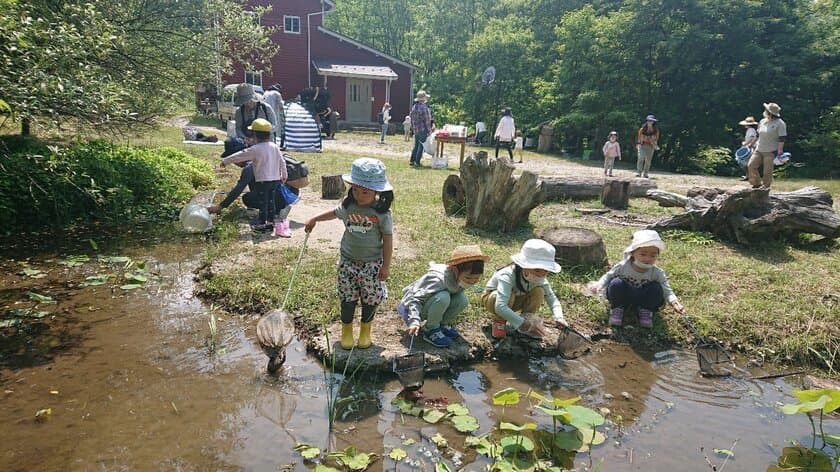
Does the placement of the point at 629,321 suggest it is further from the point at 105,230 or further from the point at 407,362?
the point at 105,230

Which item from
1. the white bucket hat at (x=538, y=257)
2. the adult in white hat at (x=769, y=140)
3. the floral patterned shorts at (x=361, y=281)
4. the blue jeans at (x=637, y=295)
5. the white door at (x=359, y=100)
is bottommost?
the blue jeans at (x=637, y=295)

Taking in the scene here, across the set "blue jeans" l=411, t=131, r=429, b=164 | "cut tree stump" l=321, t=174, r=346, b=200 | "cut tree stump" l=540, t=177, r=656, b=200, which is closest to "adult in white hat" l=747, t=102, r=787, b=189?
"cut tree stump" l=540, t=177, r=656, b=200

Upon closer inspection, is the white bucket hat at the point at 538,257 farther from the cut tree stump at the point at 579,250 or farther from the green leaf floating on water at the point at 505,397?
the cut tree stump at the point at 579,250

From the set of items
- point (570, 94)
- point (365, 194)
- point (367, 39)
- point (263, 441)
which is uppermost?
point (367, 39)

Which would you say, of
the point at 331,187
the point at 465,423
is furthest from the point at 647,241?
the point at 331,187

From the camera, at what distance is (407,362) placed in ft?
12.2

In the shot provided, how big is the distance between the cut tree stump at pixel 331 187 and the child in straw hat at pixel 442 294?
5250 mm

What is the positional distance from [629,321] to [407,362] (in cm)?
235

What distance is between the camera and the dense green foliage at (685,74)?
59.9 ft

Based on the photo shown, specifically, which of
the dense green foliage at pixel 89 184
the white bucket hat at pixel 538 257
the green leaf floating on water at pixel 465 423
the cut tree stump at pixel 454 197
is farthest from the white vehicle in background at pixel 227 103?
the green leaf floating on water at pixel 465 423

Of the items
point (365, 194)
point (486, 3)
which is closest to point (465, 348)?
point (365, 194)

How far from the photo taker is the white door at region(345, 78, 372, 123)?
27859mm

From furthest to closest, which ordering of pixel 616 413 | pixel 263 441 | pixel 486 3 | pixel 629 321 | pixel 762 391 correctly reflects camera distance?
1. pixel 486 3
2. pixel 629 321
3. pixel 762 391
4. pixel 616 413
5. pixel 263 441

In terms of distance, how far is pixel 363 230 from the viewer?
12.4 ft
